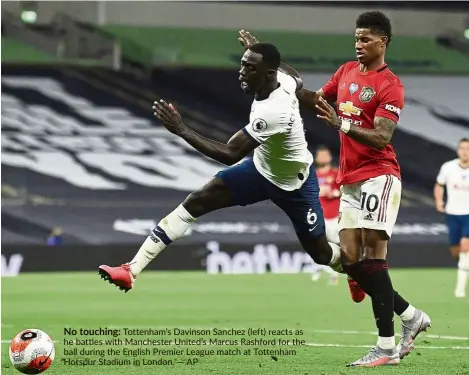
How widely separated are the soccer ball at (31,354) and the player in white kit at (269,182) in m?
0.73

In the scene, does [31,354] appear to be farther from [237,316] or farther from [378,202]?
[237,316]

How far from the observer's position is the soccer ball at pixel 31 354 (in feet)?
22.4

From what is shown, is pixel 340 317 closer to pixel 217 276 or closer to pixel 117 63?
pixel 217 276

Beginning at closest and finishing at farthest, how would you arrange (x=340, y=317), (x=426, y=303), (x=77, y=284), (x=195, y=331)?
(x=195, y=331) < (x=340, y=317) < (x=426, y=303) < (x=77, y=284)

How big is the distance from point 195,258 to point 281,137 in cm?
1239

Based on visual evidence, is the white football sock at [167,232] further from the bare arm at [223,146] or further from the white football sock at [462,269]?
the white football sock at [462,269]

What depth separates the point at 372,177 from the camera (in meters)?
7.75

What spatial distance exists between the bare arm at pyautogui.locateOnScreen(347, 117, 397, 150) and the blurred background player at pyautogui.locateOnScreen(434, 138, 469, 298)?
721 cm

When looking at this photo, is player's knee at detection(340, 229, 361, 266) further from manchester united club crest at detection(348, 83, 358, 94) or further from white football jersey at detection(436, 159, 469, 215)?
white football jersey at detection(436, 159, 469, 215)

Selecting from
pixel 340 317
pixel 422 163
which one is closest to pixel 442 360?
pixel 340 317

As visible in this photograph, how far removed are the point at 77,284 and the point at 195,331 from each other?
6.69 metres


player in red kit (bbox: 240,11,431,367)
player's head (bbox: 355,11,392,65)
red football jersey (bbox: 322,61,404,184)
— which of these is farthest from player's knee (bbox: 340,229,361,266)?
player's head (bbox: 355,11,392,65)

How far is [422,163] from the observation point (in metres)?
23.9

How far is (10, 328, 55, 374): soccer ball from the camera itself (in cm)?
683
